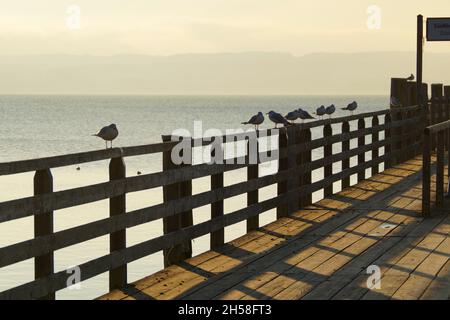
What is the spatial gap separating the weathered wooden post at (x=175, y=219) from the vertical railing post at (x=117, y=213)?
0.99 m

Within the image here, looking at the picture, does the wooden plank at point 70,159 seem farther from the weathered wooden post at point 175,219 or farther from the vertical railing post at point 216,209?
the vertical railing post at point 216,209

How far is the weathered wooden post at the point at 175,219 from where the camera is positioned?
11.2m

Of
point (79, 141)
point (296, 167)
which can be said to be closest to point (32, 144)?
point (79, 141)

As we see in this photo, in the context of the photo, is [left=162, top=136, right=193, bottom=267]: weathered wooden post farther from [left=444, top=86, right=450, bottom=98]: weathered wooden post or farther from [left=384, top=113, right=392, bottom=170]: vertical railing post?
[left=444, top=86, right=450, bottom=98]: weathered wooden post

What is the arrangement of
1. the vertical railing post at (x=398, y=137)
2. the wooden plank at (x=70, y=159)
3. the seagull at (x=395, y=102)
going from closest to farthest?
the wooden plank at (x=70, y=159) → the vertical railing post at (x=398, y=137) → the seagull at (x=395, y=102)

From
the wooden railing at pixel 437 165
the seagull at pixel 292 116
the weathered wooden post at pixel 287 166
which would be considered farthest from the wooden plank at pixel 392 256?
the seagull at pixel 292 116

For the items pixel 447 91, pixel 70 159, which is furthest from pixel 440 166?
pixel 447 91

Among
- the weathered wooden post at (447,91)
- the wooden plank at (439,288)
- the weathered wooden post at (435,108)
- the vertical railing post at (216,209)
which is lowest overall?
the wooden plank at (439,288)

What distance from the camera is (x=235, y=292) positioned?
379 inches

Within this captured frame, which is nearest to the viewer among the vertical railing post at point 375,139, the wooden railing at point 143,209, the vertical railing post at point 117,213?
the wooden railing at point 143,209

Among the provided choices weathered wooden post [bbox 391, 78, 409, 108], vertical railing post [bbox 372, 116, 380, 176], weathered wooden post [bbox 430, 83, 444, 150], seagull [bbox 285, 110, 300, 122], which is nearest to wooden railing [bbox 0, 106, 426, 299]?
vertical railing post [bbox 372, 116, 380, 176]
